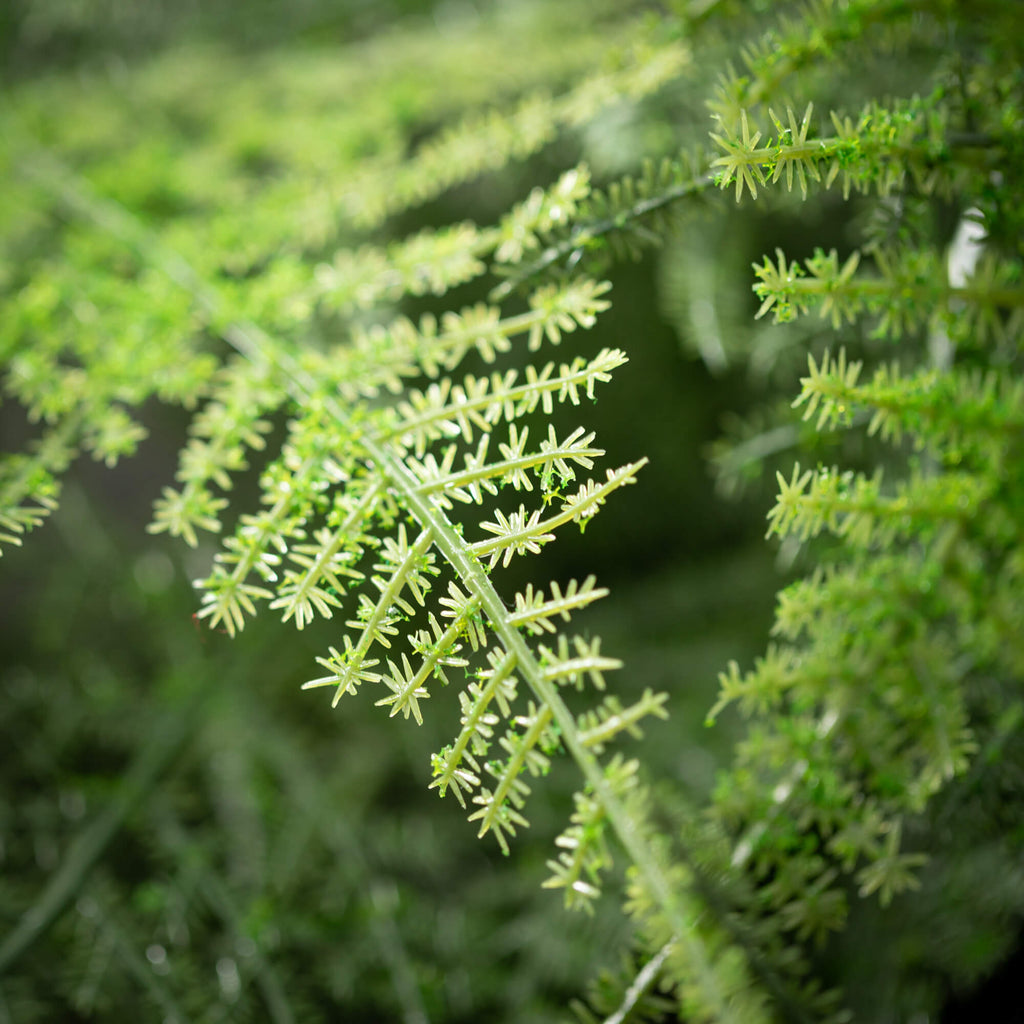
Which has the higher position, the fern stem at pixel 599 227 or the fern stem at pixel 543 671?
the fern stem at pixel 599 227

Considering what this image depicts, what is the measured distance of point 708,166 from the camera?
327 mm

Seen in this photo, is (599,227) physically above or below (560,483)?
above

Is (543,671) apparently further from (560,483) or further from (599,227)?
(599,227)

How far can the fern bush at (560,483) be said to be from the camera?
0.93 feet

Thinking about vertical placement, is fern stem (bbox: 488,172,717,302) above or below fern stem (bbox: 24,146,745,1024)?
above

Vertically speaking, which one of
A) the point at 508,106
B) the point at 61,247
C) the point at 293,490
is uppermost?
the point at 61,247

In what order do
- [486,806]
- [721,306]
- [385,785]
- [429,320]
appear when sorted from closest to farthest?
[486,806] < [429,320] < [721,306] < [385,785]

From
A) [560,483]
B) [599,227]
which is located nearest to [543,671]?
[560,483]

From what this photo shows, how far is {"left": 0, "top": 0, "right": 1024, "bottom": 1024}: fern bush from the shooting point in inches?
11.2

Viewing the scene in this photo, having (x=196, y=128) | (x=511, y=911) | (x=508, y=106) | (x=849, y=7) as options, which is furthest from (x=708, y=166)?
(x=196, y=128)

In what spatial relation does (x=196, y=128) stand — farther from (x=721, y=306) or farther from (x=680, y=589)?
(x=680, y=589)

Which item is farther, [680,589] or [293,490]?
[680,589]

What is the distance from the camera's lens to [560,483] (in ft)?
0.93

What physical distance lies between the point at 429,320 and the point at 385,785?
538 mm
